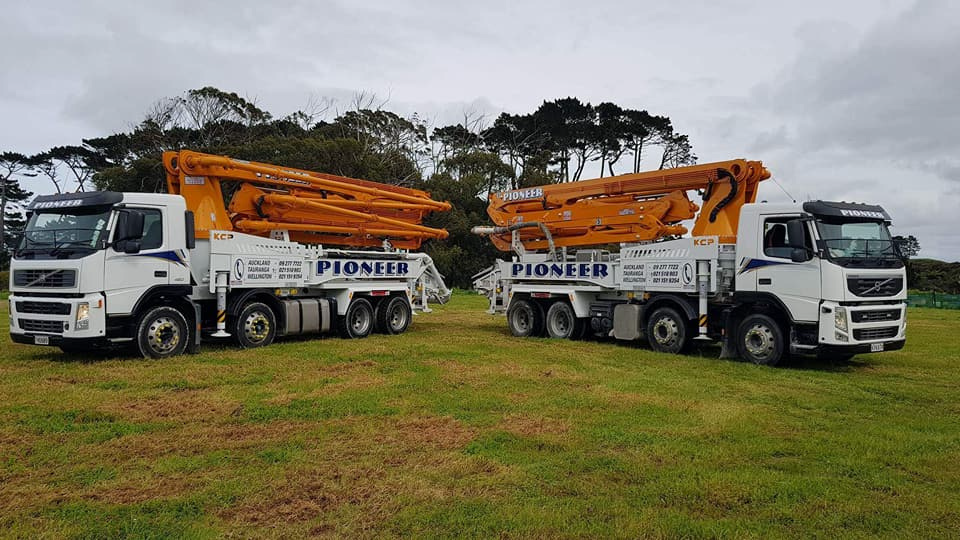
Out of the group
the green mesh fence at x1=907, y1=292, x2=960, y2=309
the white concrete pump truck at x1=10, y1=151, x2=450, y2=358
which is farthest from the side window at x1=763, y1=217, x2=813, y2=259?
the green mesh fence at x1=907, y1=292, x2=960, y2=309

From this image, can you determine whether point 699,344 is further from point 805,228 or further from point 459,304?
point 459,304

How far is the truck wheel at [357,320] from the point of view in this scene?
15.5 m

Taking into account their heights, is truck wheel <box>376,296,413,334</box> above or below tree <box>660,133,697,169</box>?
below

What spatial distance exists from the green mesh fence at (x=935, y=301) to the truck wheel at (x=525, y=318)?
2286 cm

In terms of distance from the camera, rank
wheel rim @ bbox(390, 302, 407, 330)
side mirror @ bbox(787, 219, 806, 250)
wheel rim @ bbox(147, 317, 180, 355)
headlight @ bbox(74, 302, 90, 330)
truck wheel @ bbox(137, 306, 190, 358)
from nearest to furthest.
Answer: headlight @ bbox(74, 302, 90, 330), side mirror @ bbox(787, 219, 806, 250), truck wheel @ bbox(137, 306, 190, 358), wheel rim @ bbox(147, 317, 180, 355), wheel rim @ bbox(390, 302, 407, 330)

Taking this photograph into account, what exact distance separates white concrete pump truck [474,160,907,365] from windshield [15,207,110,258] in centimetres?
878

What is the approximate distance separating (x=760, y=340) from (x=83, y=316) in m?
10.7

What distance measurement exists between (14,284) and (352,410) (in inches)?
265

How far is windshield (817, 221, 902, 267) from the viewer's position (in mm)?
11148

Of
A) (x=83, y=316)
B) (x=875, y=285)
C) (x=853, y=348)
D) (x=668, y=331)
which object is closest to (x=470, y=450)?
(x=83, y=316)

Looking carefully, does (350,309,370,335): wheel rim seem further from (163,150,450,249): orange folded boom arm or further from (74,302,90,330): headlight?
(74,302,90,330): headlight

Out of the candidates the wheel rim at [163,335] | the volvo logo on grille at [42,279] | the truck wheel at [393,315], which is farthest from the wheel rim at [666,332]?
the volvo logo on grille at [42,279]

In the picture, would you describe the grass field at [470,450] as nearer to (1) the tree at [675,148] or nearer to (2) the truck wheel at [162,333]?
(2) the truck wheel at [162,333]

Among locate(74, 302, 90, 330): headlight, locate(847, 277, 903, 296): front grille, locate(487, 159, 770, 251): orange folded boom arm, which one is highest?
locate(487, 159, 770, 251): orange folded boom arm
